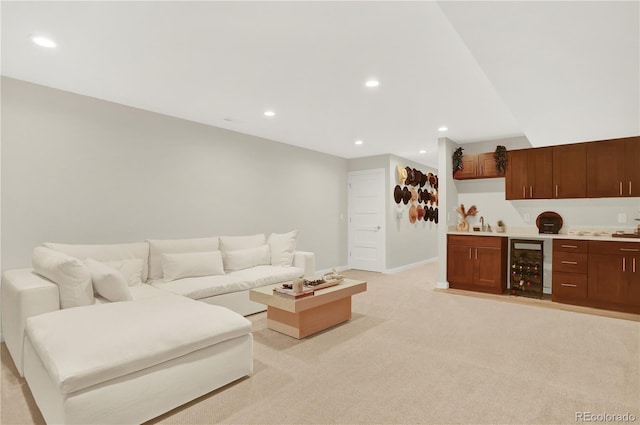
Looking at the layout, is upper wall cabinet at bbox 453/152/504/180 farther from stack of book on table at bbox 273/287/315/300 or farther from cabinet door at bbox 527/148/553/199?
stack of book on table at bbox 273/287/315/300

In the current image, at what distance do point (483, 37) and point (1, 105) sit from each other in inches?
160

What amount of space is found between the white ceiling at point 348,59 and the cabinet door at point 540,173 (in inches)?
26.2

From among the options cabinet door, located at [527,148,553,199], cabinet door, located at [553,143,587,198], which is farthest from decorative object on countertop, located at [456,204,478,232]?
cabinet door, located at [553,143,587,198]

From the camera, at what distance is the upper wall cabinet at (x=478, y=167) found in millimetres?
5254

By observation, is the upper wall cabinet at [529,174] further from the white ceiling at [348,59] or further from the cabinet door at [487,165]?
the white ceiling at [348,59]

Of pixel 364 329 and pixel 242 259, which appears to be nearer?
pixel 364 329

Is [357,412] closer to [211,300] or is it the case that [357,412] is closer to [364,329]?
[364,329]

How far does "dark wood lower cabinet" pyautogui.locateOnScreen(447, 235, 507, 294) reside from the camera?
4910mm

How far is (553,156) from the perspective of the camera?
4.72 meters

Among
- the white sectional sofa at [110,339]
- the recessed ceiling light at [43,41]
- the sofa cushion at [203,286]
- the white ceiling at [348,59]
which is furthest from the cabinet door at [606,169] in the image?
the recessed ceiling light at [43,41]

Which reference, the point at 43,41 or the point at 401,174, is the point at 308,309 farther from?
the point at 401,174

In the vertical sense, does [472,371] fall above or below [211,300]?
below

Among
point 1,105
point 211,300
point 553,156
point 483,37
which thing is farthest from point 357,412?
point 553,156

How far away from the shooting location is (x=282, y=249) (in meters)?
4.76
